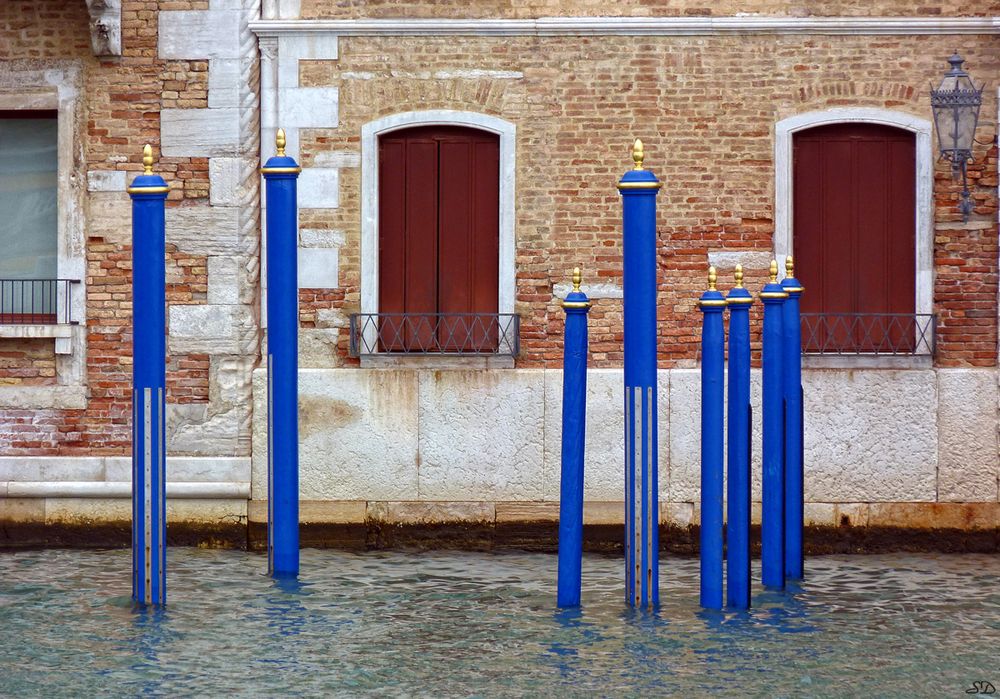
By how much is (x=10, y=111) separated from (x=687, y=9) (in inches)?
186

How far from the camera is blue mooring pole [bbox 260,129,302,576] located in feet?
34.1

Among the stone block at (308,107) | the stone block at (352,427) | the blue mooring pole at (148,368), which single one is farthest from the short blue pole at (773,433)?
the stone block at (308,107)

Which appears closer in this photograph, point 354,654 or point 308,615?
point 354,654

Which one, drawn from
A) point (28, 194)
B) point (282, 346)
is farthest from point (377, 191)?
point (28, 194)

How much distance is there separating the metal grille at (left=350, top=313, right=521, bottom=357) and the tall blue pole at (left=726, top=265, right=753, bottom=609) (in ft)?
9.18

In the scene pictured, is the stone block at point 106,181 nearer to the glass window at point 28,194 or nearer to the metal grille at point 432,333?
the glass window at point 28,194

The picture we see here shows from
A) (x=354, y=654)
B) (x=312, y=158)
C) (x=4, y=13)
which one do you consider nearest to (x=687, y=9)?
(x=312, y=158)

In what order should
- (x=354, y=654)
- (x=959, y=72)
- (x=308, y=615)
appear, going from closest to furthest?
(x=354, y=654) < (x=308, y=615) < (x=959, y=72)

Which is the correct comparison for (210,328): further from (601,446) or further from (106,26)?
(601,446)

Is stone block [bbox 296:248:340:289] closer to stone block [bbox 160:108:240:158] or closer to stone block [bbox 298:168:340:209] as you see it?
stone block [bbox 298:168:340:209]

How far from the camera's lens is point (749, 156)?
A: 12.3 m

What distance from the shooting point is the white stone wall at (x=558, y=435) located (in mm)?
12258

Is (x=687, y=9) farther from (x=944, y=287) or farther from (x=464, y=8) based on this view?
(x=944, y=287)

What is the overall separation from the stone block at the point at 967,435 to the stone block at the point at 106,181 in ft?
18.7
